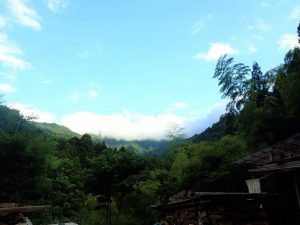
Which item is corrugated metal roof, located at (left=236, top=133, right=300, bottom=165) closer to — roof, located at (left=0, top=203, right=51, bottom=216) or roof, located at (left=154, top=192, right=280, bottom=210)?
roof, located at (left=154, top=192, right=280, bottom=210)

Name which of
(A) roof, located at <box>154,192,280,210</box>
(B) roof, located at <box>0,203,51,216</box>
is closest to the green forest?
(A) roof, located at <box>154,192,280,210</box>

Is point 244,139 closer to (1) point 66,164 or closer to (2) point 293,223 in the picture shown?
(2) point 293,223

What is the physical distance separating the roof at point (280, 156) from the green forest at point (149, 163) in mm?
4966

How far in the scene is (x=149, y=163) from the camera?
1003 inches

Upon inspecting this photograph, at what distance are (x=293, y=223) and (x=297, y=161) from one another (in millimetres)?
2033

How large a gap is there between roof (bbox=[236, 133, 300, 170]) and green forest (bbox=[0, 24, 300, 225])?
196 inches

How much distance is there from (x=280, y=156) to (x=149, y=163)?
1524 cm

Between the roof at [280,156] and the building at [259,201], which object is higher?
the roof at [280,156]

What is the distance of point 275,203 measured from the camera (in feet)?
33.0

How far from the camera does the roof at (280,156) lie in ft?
33.2

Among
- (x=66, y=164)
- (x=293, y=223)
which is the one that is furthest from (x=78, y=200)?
(x=293, y=223)

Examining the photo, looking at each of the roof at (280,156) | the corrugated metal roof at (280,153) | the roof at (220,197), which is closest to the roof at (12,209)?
the roof at (220,197)

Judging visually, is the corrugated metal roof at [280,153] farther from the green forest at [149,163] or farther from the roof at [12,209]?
the roof at [12,209]

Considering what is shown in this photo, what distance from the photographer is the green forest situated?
17344mm
